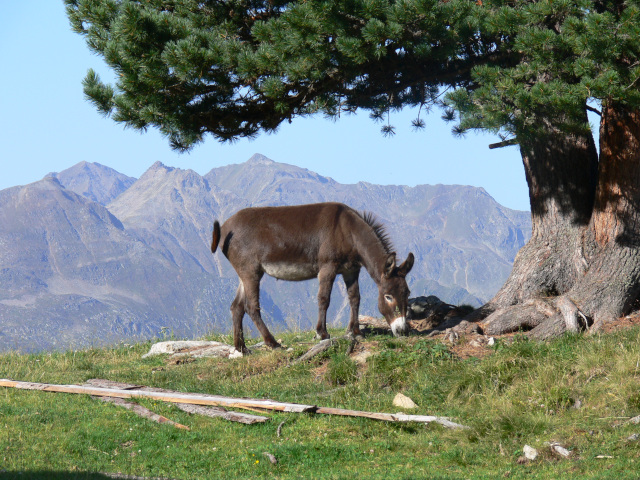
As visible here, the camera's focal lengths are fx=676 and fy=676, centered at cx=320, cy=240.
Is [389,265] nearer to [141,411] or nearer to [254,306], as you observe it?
[254,306]

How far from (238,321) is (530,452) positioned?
22.5 ft

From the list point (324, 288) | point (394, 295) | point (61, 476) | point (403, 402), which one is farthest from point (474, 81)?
point (61, 476)

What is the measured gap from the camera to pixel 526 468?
23.1ft

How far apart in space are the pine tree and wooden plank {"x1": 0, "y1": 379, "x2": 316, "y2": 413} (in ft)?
14.9

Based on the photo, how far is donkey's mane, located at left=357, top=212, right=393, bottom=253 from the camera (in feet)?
42.7

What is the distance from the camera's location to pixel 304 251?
1303 cm

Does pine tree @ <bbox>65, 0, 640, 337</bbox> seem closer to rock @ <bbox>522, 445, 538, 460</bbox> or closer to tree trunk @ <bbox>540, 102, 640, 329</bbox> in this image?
tree trunk @ <bbox>540, 102, 640, 329</bbox>

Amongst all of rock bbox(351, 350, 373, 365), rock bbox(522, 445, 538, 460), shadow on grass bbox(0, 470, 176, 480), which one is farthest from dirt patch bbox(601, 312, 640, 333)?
shadow on grass bbox(0, 470, 176, 480)

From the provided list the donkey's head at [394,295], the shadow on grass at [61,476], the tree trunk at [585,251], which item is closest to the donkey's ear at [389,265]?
the donkey's head at [394,295]

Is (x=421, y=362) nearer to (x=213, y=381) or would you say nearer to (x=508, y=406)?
(x=508, y=406)

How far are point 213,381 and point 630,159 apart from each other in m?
8.17

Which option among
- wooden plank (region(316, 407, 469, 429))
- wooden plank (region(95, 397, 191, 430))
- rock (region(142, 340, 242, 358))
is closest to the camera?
wooden plank (region(316, 407, 469, 429))

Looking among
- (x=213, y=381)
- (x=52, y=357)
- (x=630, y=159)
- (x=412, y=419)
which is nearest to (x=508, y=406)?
(x=412, y=419)

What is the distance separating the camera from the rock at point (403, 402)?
30.0 ft
